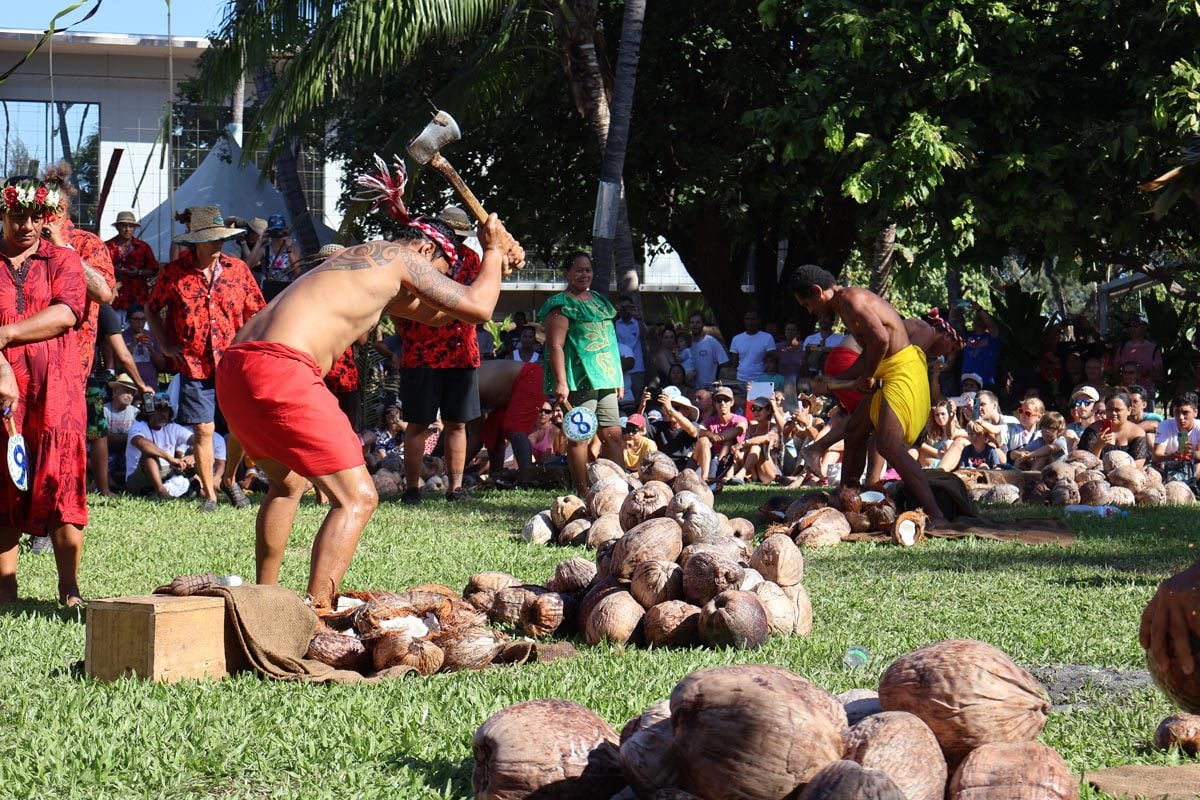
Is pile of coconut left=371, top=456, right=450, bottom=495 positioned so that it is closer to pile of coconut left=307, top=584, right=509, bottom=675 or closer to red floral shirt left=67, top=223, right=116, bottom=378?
red floral shirt left=67, top=223, right=116, bottom=378

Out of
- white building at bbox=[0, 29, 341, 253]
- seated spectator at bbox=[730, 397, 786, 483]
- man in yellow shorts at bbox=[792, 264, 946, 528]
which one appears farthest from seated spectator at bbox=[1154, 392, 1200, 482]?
white building at bbox=[0, 29, 341, 253]

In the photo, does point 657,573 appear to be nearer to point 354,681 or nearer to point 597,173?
point 354,681

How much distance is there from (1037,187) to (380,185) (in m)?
10.8

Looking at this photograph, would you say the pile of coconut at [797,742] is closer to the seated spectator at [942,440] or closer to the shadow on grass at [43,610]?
the shadow on grass at [43,610]

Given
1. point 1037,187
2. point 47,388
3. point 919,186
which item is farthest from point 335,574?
point 1037,187

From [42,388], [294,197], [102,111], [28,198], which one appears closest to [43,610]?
[42,388]

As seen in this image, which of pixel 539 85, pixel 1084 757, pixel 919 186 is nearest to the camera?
pixel 1084 757

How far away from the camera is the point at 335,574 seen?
5395mm

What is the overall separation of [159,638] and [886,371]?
253 inches

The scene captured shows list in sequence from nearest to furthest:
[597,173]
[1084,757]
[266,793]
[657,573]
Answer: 1. [266,793]
2. [1084,757]
3. [657,573]
4. [597,173]

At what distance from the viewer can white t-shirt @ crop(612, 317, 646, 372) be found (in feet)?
57.3

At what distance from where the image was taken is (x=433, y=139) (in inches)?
249

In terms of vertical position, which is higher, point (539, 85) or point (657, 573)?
point (539, 85)

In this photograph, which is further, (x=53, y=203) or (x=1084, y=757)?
(x=53, y=203)
